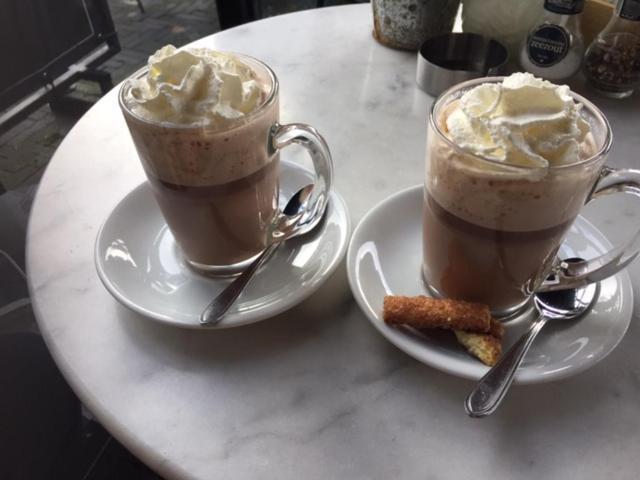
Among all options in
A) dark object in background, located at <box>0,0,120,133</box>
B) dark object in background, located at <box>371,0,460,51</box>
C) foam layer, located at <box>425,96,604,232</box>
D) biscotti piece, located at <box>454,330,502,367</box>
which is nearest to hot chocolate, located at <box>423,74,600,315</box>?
foam layer, located at <box>425,96,604,232</box>

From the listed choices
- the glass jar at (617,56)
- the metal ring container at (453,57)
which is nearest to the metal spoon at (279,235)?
the metal ring container at (453,57)

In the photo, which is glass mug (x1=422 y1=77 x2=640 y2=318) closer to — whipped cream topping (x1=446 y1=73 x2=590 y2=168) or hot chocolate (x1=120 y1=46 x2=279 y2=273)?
whipped cream topping (x1=446 y1=73 x2=590 y2=168)

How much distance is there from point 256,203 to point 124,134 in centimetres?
51

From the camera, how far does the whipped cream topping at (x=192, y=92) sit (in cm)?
69

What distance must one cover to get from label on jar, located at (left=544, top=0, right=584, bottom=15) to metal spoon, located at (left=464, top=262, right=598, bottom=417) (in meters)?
0.69

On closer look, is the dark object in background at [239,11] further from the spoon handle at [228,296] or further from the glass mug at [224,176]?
the spoon handle at [228,296]

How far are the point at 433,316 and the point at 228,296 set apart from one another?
0.28m

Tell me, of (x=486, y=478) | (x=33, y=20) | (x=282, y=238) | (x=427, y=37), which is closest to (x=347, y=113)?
(x=427, y=37)

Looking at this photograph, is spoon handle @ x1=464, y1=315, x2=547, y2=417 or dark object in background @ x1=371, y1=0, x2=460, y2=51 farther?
dark object in background @ x1=371, y1=0, x2=460, y2=51

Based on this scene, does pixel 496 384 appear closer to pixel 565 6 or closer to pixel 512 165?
pixel 512 165

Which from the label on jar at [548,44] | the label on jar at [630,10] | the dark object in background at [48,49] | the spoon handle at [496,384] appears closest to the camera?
the spoon handle at [496,384]

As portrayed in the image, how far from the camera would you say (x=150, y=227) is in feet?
2.96

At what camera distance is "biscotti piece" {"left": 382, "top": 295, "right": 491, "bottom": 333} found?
0.69 metres

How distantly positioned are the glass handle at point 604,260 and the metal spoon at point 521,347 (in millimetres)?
20
